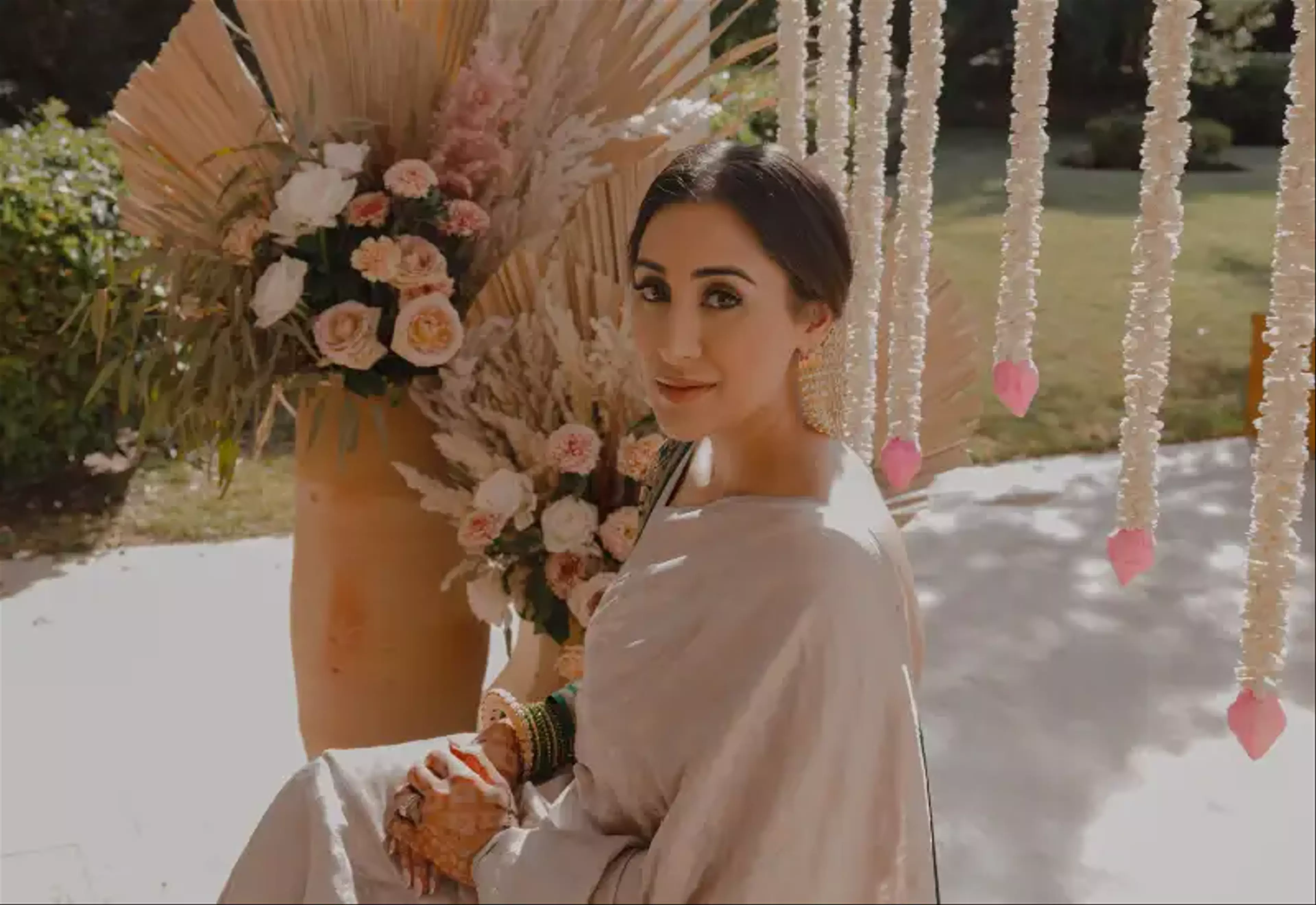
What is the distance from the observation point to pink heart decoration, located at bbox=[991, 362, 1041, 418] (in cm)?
115

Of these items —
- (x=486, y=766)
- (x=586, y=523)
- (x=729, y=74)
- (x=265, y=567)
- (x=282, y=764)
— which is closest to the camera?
(x=486, y=766)

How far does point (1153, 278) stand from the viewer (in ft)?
3.40

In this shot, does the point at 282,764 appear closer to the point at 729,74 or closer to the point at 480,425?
the point at 480,425

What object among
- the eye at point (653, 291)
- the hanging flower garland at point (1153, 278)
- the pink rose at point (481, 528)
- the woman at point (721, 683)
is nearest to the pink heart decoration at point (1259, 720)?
the hanging flower garland at point (1153, 278)

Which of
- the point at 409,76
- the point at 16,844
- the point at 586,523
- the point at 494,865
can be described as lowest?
the point at 16,844

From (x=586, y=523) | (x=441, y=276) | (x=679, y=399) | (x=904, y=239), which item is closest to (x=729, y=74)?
(x=904, y=239)

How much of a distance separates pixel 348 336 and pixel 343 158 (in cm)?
17

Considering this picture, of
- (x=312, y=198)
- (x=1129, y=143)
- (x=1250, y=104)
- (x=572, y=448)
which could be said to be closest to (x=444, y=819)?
(x=572, y=448)

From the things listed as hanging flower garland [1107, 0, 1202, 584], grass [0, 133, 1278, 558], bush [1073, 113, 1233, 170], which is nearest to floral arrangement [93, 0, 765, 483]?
hanging flower garland [1107, 0, 1202, 584]

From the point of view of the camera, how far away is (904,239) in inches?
49.9

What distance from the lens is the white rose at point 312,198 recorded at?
118 cm

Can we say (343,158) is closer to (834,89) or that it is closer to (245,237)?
(245,237)

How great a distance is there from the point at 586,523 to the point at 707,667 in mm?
407

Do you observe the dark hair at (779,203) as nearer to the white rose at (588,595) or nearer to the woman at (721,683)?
the woman at (721,683)
